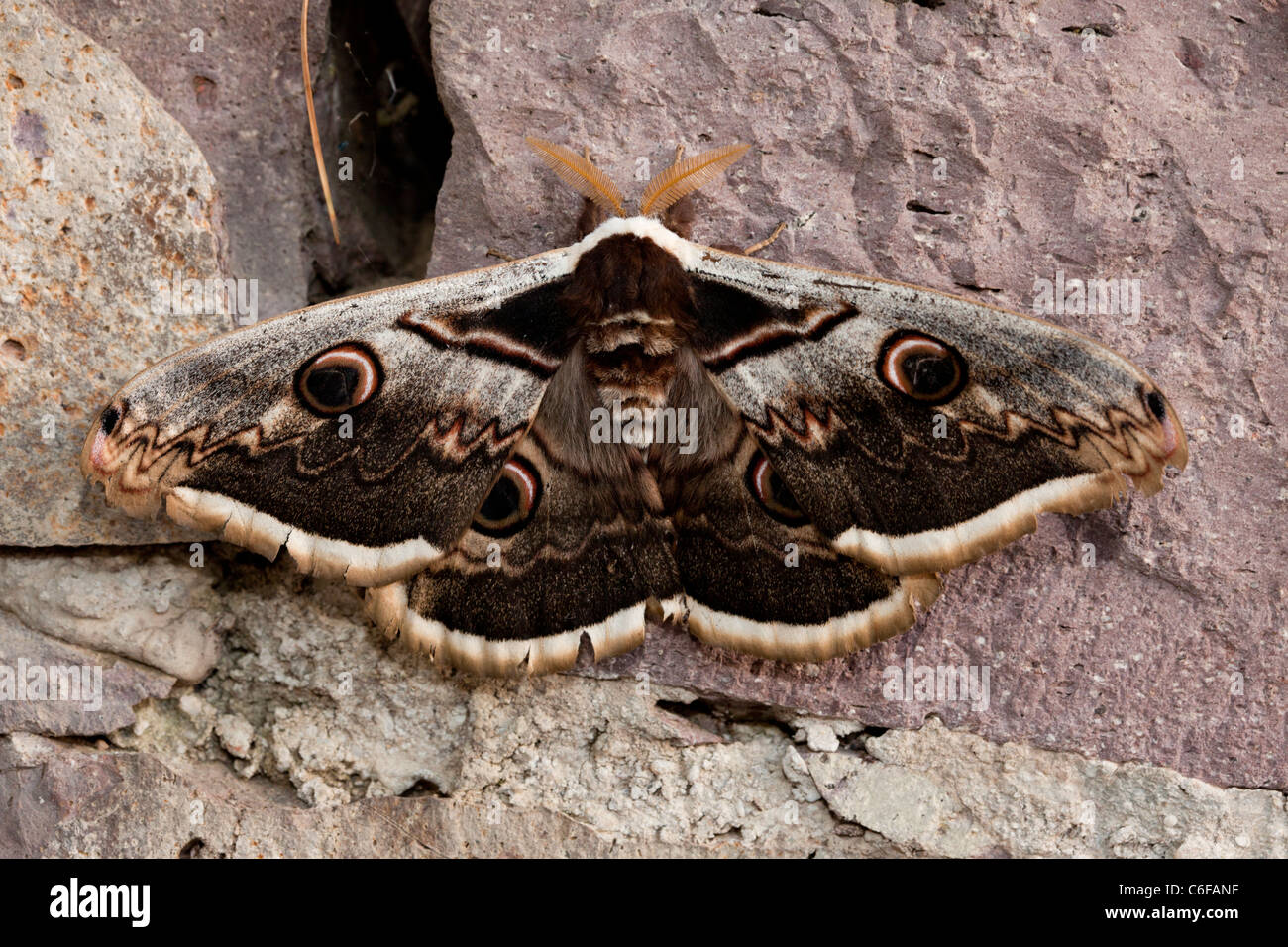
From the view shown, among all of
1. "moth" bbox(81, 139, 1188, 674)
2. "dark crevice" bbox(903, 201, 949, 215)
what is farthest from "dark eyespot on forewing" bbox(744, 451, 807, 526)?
"dark crevice" bbox(903, 201, 949, 215)

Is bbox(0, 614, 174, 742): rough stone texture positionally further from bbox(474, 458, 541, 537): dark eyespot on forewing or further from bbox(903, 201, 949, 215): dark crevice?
bbox(903, 201, 949, 215): dark crevice

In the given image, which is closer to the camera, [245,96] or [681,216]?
[681,216]

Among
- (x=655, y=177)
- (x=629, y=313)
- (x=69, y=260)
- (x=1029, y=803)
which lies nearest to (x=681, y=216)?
(x=655, y=177)

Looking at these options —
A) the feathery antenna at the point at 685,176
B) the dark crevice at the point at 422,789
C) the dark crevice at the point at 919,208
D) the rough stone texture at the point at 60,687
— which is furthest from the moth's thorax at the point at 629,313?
the rough stone texture at the point at 60,687

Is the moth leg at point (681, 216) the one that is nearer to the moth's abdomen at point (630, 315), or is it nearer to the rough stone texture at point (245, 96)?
the moth's abdomen at point (630, 315)

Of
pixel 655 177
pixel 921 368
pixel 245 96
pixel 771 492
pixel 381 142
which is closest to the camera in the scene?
pixel 921 368

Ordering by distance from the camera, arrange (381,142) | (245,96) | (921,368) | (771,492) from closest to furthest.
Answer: (921,368), (771,492), (245,96), (381,142)

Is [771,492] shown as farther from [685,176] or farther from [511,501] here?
[685,176]
